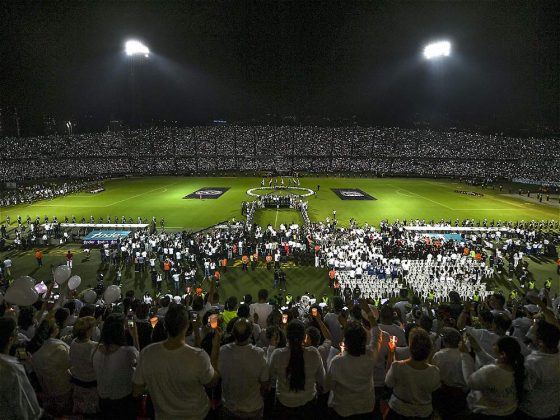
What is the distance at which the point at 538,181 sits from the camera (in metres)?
61.9

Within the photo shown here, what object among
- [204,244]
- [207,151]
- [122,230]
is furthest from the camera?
[207,151]

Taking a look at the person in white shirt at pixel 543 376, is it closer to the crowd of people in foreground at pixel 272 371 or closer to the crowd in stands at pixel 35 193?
the crowd of people in foreground at pixel 272 371

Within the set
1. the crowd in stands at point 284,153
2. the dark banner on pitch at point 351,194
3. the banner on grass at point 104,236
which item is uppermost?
the crowd in stands at point 284,153

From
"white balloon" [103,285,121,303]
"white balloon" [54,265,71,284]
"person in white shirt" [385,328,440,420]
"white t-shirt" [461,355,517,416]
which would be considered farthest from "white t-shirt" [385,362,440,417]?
"white balloon" [54,265,71,284]

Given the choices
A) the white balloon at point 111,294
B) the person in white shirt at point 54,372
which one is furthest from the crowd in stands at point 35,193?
the person in white shirt at point 54,372

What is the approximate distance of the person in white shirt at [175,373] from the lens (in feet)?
12.3

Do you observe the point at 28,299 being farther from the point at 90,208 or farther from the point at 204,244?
the point at 90,208

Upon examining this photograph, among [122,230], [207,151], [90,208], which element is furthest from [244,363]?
[207,151]

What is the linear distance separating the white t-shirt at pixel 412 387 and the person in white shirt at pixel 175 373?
2.12 metres

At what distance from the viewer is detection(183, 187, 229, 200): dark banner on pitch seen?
1913 inches

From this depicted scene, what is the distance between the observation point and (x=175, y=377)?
376cm

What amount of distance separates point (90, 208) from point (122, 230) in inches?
515

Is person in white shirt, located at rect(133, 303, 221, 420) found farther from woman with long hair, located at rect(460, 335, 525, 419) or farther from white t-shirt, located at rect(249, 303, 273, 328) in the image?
white t-shirt, located at rect(249, 303, 273, 328)

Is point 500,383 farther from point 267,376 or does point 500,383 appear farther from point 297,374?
point 267,376
